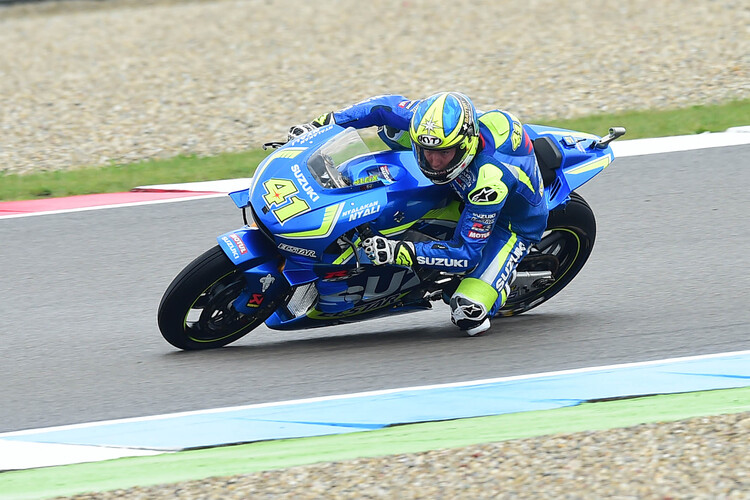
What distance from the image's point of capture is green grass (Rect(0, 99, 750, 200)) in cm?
921

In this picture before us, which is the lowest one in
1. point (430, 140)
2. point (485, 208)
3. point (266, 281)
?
point (266, 281)

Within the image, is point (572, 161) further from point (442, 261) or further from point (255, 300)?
point (255, 300)

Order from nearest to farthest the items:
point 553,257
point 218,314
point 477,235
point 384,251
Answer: point 384,251, point 477,235, point 218,314, point 553,257

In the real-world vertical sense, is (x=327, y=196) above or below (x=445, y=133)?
below

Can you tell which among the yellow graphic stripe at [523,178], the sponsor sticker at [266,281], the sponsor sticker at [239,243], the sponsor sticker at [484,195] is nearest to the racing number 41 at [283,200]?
the sponsor sticker at [239,243]

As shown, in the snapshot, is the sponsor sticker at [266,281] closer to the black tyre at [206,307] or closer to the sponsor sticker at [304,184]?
the black tyre at [206,307]

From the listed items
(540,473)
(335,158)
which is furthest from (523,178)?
(540,473)

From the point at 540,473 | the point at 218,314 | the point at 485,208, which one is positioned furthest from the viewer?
the point at 218,314

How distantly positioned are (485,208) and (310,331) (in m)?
1.59

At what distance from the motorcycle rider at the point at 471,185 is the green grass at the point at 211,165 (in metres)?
3.72

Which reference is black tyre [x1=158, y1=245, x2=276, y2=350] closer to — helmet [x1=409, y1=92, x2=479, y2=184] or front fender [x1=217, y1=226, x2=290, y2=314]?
front fender [x1=217, y1=226, x2=290, y2=314]

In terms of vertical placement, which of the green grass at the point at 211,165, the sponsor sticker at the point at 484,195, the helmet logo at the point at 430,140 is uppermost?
the helmet logo at the point at 430,140

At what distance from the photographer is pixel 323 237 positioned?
539 centimetres

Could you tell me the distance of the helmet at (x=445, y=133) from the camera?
205 inches
